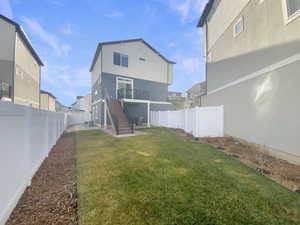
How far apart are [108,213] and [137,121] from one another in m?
13.8

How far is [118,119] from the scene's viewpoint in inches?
420

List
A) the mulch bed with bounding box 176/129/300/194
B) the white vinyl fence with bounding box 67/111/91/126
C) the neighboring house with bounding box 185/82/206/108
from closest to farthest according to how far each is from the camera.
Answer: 1. the mulch bed with bounding box 176/129/300/194
2. the neighboring house with bounding box 185/82/206/108
3. the white vinyl fence with bounding box 67/111/91/126

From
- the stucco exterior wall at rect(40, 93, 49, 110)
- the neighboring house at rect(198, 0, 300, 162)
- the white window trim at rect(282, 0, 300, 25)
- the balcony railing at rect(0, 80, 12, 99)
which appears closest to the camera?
the white window trim at rect(282, 0, 300, 25)

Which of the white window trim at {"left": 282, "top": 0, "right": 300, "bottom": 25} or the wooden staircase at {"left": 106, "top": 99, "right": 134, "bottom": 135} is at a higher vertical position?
the white window trim at {"left": 282, "top": 0, "right": 300, "bottom": 25}

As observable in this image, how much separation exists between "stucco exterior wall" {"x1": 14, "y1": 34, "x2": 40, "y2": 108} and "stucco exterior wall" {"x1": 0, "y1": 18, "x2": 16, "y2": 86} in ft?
1.88

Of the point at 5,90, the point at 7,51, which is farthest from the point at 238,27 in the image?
the point at 7,51

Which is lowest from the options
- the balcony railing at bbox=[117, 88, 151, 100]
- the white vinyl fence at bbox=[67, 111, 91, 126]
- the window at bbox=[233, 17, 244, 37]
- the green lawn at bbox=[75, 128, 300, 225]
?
the green lawn at bbox=[75, 128, 300, 225]

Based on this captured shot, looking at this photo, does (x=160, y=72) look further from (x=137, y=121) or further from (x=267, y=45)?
(x=267, y=45)

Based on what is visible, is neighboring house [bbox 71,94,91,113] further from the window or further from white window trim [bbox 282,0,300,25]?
white window trim [bbox 282,0,300,25]

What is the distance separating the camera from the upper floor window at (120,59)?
1446 centimetres

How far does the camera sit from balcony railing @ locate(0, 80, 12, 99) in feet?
30.2

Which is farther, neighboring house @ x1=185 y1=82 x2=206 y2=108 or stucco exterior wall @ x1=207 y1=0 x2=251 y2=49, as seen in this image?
neighboring house @ x1=185 y1=82 x2=206 y2=108

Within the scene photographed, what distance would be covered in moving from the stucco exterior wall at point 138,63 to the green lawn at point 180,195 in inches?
481

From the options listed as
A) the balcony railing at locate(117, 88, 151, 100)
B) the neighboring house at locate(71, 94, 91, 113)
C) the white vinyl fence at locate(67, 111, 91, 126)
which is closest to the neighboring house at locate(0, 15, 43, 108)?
the white vinyl fence at locate(67, 111, 91, 126)
